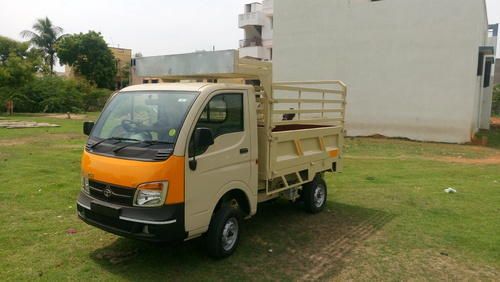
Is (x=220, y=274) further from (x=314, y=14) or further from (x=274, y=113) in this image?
(x=314, y=14)

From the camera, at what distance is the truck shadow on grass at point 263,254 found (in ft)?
15.1

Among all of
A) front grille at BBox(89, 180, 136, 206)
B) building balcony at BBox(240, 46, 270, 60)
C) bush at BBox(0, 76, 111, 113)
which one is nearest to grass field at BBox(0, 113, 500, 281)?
front grille at BBox(89, 180, 136, 206)

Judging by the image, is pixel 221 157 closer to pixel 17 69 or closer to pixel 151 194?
pixel 151 194

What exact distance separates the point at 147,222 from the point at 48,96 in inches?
1454

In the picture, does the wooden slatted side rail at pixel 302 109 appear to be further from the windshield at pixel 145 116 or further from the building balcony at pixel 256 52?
the building balcony at pixel 256 52

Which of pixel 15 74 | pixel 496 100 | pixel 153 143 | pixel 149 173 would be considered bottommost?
pixel 149 173

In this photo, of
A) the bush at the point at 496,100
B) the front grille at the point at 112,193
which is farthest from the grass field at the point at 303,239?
the bush at the point at 496,100

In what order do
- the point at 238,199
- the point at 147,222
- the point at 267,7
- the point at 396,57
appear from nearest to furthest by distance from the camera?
the point at 147,222, the point at 238,199, the point at 396,57, the point at 267,7

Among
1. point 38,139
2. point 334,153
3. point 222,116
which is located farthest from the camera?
point 38,139

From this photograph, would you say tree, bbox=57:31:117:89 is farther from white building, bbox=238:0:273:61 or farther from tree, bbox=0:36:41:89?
white building, bbox=238:0:273:61

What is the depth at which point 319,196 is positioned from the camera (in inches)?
285

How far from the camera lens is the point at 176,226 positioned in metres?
4.21

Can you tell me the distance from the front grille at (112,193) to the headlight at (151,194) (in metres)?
0.08

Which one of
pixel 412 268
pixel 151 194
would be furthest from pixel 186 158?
pixel 412 268
